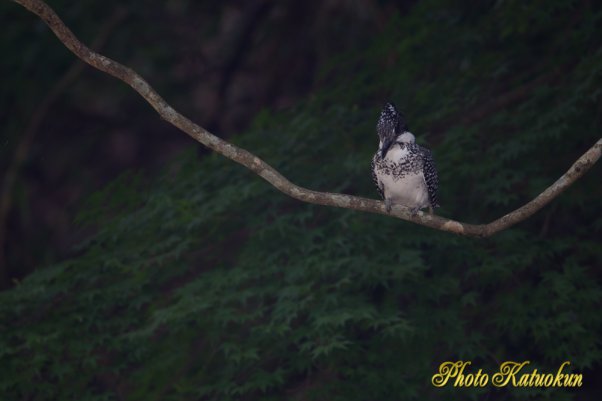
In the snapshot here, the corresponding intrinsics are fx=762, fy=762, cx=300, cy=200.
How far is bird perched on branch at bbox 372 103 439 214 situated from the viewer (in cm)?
546

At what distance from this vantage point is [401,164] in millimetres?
5648

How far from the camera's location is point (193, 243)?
24.1 feet

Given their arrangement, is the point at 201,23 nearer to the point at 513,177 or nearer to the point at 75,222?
the point at 75,222

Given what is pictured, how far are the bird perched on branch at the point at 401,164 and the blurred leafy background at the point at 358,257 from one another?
60 cm

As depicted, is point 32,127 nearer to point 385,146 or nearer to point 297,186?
point 385,146

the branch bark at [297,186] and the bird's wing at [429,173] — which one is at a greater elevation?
the bird's wing at [429,173]

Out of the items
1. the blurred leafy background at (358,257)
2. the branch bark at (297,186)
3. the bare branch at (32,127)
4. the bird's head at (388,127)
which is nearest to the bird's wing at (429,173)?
the bird's head at (388,127)

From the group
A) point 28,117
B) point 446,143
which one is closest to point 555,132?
point 446,143

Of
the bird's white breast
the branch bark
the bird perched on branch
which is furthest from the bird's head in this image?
the branch bark

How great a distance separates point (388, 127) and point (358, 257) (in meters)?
1.34

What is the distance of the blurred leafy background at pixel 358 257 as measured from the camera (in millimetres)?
6098

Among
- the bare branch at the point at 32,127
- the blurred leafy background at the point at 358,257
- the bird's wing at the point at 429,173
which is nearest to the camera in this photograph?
the bird's wing at the point at 429,173

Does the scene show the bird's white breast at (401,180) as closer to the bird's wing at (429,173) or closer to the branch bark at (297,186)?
the bird's wing at (429,173)

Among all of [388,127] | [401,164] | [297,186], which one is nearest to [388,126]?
[388,127]
